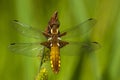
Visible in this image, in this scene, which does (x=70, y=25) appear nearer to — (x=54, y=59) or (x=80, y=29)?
(x=80, y=29)

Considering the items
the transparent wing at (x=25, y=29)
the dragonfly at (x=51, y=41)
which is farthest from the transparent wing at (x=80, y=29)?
the transparent wing at (x=25, y=29)

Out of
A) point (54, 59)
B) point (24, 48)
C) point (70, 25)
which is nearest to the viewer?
point (54, 59)

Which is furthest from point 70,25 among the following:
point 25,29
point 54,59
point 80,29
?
point 54,59

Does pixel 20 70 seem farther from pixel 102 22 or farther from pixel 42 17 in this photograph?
pixel 102 22

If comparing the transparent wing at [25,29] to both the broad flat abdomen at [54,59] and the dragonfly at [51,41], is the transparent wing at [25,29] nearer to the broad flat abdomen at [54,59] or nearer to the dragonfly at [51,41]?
the dragonfly at [51,41]

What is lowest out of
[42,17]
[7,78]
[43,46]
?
[7,78]

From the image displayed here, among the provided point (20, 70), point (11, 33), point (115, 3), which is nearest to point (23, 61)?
point (20, 70)

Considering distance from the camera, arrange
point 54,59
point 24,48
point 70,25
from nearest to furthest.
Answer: point 54,59, point 24,48, point 70,25
